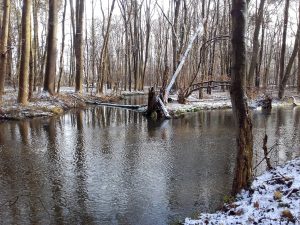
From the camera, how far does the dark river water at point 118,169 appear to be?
19.6 ft

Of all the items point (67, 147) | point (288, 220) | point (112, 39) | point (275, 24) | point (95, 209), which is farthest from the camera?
point (112, 39)

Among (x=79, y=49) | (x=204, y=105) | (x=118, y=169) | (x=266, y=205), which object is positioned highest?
(x=79, y=49)

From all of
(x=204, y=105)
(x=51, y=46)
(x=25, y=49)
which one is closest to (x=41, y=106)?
(x=25, y=49)

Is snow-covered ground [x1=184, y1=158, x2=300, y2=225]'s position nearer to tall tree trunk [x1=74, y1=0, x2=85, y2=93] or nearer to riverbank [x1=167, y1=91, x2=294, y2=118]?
riverbank [x1=167, y1=91, x2=294, y2=118]

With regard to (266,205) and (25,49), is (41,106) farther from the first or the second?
(266,205)

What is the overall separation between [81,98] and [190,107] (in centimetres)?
841

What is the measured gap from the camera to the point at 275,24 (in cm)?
5303

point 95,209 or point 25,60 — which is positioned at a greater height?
point 25,60

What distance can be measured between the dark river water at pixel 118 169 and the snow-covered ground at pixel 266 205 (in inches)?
25.5

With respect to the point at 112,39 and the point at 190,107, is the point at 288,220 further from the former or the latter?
the point at 112,39

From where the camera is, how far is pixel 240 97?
589 centimetres

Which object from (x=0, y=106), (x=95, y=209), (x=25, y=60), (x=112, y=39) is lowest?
(x=95, y=209)

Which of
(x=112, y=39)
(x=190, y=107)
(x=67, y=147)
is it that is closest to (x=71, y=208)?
(x=67, y=147)

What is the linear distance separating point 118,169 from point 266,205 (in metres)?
4.16
